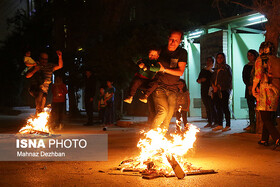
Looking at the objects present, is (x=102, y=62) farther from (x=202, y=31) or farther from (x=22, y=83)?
(x=22, y=83)

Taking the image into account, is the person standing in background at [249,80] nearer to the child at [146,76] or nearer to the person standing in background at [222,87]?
the person standing in background at [222,87]

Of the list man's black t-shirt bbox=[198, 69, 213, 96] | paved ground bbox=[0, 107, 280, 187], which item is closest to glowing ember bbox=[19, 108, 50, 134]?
paved ground bbox=[0, 107, 280, 187]

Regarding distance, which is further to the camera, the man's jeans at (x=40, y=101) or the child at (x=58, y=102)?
the child at (x=58, y=102)

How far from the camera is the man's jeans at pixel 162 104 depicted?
18.9 ft

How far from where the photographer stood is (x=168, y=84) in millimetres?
5820

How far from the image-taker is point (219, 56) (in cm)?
1183

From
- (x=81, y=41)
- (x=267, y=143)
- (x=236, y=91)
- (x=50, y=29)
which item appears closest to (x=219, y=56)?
(x=267, y=143)

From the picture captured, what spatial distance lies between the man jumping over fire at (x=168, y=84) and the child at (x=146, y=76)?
141 mm

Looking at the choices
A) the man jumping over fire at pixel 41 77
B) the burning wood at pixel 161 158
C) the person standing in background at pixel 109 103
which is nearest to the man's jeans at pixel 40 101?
the man jumping over fire at pixel 41 77

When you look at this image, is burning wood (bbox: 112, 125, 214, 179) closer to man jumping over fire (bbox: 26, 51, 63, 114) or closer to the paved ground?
the paved ground

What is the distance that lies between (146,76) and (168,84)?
0.59 m

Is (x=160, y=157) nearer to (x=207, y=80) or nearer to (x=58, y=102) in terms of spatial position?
(x=207, y=80)

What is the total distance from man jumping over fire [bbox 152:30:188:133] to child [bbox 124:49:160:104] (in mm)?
141

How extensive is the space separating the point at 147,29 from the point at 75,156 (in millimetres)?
9390
